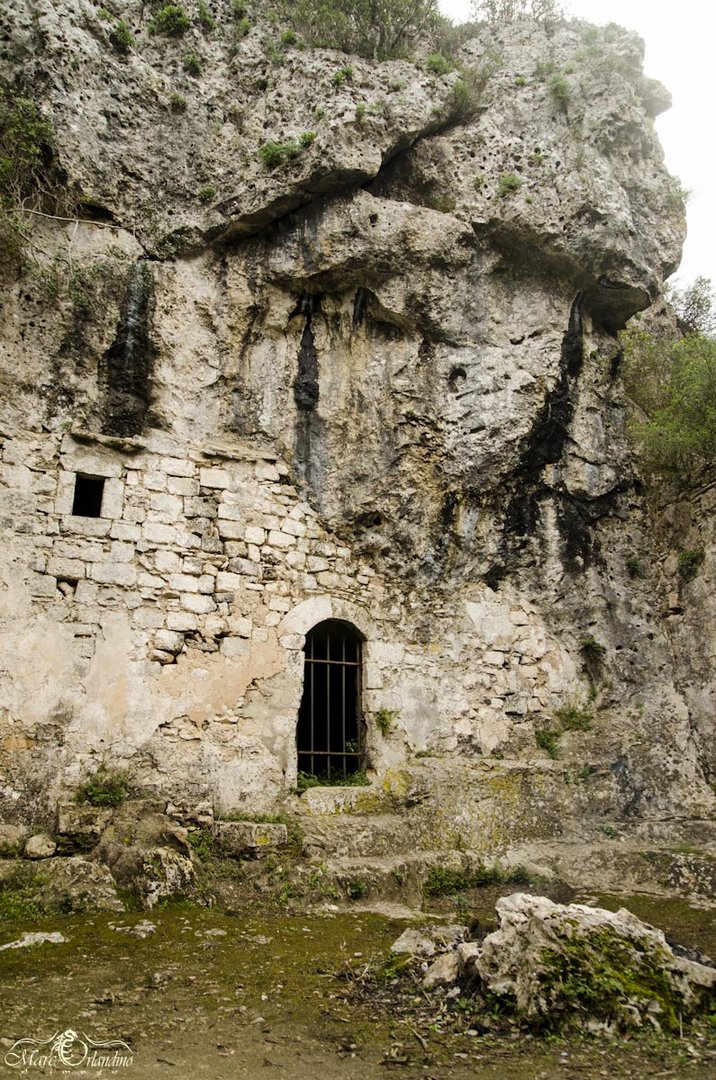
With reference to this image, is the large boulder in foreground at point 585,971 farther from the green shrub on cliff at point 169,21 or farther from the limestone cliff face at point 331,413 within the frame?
the green shrub on cliff at point 169,21

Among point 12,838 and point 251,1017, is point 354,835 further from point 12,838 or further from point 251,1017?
point 251,1017

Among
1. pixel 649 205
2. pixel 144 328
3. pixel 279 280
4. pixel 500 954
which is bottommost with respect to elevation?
pixel 500 954

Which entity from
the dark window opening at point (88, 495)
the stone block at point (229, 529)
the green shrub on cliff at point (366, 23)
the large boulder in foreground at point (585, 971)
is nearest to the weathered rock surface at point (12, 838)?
the dark window opening at point (88, 495)

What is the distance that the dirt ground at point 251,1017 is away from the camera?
3.54 metres

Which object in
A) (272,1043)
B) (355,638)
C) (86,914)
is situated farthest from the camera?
(355,638)

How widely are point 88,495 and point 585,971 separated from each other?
19.8 ft

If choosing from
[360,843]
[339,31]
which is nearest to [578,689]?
[360,843]

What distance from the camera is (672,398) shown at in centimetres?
942

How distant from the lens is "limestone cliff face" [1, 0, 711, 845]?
7516 mm

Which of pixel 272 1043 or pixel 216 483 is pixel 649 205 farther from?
pixel 272 1043

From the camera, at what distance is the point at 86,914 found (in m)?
5.74

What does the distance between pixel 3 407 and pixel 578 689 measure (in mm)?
6800

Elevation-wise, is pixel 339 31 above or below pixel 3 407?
above

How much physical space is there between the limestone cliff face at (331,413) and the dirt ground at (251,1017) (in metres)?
2.04
